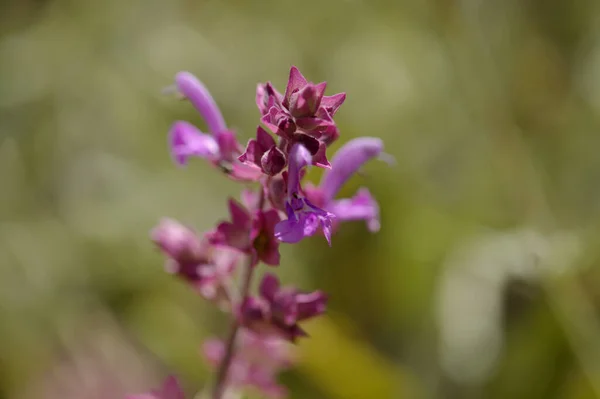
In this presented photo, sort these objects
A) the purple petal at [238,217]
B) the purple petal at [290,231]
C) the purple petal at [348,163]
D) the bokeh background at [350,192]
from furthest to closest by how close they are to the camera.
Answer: the bokeh background at [350,192] < the purple petal at [348,163] < the purple petal at [238,217] < the purple petal at [290,231]

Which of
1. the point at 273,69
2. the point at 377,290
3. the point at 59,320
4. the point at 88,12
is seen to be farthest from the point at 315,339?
the point at 88,12

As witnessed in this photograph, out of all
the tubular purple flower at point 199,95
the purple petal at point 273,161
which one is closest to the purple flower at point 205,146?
the tubular purple flower at point 199,95

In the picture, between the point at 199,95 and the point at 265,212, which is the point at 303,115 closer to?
the point at 265,212

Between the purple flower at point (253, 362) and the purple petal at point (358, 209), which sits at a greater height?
the purple petal at point (358, 209)

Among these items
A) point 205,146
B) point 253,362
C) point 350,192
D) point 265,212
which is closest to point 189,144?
point 205,146

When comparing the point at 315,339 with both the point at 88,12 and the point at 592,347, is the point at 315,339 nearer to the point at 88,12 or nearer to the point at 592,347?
the point at 592,347

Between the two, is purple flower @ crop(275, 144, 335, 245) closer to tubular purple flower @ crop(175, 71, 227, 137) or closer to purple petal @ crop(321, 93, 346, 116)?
purple petal @ crop(321, 93, 346, 116)

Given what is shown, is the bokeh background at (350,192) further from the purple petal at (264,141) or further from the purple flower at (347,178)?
the purple petal at (264,141)

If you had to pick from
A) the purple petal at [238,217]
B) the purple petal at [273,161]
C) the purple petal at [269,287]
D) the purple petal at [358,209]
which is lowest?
the purple petal at [269,287]
